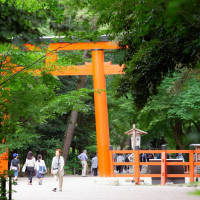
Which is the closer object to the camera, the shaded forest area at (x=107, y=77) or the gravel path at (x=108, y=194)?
the shaded forest area at (x=107, y=77)

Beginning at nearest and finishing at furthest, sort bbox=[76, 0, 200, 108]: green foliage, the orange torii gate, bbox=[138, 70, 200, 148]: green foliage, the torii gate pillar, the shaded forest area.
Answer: the shaded forest area, bbox=[76, 0, 200, 108]: green foliage, the torii gate pillar, the orange torii gate, bbox=[138, 70, 200, 148]: green foliage

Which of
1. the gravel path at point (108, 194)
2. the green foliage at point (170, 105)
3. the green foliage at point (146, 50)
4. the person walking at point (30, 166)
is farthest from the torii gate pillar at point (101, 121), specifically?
the green foliage at point (146, 50)

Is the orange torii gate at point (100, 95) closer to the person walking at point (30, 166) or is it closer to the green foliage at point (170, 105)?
the person walking at point (30, 166)

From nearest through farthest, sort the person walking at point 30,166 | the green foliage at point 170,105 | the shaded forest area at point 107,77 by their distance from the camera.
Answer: the shaded forest area at point 107,77 → the person walking at point 30,166 → the green foliage at point 170,105

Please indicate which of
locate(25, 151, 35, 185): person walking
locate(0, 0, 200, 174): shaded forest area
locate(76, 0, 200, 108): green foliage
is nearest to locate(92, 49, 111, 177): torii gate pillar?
locate(0, 0, 200, 174): shaded forest area

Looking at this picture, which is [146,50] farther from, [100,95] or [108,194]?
[100,95]

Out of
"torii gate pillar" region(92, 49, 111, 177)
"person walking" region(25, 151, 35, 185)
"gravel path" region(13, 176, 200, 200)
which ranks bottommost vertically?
"gravel path" region(13, 176, 200, 200)

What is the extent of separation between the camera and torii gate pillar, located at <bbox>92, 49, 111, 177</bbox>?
2242 centimetres

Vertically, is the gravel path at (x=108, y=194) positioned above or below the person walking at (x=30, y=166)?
below

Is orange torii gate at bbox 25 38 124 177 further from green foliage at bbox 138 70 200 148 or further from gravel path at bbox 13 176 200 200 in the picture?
green foliage at bbox 138 70 200 148

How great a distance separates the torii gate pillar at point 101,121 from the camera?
2242cm

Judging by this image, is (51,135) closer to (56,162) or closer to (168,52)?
(56,162)

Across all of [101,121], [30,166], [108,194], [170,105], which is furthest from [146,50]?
[170,105]

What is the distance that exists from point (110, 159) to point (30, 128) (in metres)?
11.0
